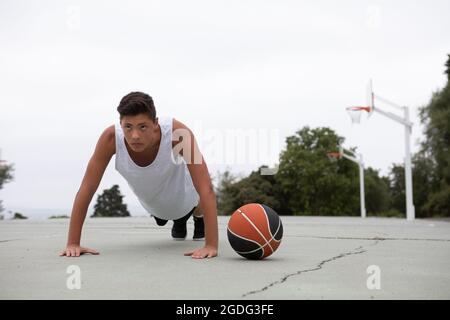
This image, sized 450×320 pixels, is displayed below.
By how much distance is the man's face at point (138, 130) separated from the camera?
4887mm

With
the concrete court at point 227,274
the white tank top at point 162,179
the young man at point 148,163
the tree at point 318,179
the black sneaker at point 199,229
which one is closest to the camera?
the concrete court at point 227,274

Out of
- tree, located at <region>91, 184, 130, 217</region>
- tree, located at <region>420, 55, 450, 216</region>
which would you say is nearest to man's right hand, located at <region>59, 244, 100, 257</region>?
tree, located at <region>420, 55, 450, 216</region>

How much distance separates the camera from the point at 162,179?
5.73 metres

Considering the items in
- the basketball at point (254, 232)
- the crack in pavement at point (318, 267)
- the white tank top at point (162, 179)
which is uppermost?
the white tank top at point (162, 179)

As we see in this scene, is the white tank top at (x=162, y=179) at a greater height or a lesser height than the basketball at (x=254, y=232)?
greater

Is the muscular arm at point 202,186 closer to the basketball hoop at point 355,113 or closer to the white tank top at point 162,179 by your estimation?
the white tank top at point 162,179

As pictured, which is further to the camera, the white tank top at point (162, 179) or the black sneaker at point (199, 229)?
the black sneaker at point (199, 229)

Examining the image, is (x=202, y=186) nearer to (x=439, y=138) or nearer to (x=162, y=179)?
(x=162, y=179)

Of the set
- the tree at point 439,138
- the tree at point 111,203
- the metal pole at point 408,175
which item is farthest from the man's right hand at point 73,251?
the tree at point 111,203

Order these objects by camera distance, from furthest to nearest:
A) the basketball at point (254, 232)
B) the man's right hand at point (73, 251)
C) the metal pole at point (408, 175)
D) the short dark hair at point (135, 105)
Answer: the metal pole at point (408, 175) → the man's right hand at point (73, 251) → the short dark hair at point (135, 105) → the basketball at point (254, 232)

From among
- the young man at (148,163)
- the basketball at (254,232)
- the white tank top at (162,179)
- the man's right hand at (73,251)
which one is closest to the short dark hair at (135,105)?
the young man at (148,163)

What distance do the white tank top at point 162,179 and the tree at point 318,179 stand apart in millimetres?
42019
